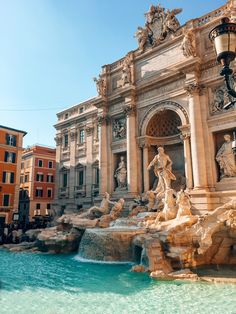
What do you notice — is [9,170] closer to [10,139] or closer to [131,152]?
[10,139]

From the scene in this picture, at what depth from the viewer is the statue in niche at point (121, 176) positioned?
2094 centimetres

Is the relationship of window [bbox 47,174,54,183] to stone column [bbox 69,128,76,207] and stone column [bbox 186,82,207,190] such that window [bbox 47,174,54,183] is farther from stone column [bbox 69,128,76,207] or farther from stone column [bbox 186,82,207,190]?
stone column [bbox 186,82,207,190]

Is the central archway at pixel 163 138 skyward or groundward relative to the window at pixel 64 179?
skyward

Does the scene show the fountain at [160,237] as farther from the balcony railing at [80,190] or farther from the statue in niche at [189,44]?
the balcony railing at [80,190]

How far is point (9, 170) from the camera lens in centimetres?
3122

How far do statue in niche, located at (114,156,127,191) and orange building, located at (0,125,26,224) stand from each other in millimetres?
14981

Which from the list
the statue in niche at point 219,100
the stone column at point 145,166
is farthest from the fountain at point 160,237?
the statue in niche at point 219,100

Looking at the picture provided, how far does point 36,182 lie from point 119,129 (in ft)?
68.5

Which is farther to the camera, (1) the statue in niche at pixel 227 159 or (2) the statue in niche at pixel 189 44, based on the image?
(2) the statue in niche at pixel 189 44

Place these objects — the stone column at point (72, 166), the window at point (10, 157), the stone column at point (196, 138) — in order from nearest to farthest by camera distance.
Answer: the stone column at point (196, 138) < the stone column at point (72, 166) < the window at point (10, 157)

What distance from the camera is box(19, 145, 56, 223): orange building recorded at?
37.8 meters

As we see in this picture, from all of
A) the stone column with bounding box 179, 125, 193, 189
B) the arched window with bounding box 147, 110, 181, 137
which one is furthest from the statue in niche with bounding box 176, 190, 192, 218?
the arched window with bounding box 147, 110, 181, 137

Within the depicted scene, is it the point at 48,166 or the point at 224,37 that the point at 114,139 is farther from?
the point at 48,166

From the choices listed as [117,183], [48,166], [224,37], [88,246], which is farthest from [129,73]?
[48,166]
